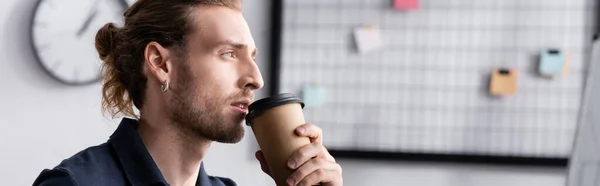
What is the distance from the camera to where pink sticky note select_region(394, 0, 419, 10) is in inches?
107

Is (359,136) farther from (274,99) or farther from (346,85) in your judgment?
(274,99)

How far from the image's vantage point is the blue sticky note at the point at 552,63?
2.67 metres

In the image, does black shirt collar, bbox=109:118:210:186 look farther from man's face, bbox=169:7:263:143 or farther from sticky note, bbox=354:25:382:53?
sticky note, bbox=354:25:382:53

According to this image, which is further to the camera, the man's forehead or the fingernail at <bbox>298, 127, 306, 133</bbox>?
the man's forehead

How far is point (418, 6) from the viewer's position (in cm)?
273

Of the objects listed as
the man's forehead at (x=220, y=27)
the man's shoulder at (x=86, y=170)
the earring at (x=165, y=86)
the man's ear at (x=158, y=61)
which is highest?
the man's forehead at (x=220, y=27)

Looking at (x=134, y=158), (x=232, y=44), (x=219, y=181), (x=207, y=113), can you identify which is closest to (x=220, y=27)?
(x=232, y=44)

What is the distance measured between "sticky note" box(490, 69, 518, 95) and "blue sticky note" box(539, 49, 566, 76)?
0.09 metres

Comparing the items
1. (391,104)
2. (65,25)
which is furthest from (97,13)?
(391,104)

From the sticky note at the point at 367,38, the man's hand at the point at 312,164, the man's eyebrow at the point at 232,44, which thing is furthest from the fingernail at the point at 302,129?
the sticky note at the point at 367,38

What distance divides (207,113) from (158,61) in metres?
0.13

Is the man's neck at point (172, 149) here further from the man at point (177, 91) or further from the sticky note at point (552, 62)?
the sticky note at point (552, 62)

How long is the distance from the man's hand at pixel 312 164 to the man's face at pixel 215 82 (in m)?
0.16

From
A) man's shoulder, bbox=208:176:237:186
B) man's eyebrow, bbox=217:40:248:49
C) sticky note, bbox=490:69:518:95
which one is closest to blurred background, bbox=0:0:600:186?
sticky note, bbox=490:69:518:95
